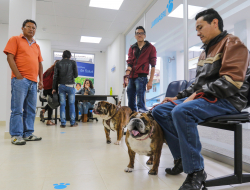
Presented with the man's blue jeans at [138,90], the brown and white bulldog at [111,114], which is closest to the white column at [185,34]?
the man's blue jeans at [138,90]

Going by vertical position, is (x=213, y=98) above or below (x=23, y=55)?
below

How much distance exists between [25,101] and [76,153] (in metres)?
1.17

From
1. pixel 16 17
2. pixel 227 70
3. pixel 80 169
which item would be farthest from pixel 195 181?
pixel 16 17

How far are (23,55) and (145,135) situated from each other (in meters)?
2.08

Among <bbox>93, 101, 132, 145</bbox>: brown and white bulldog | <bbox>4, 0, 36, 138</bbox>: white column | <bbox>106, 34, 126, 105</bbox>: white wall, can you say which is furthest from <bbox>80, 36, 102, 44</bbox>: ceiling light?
<bbox>93, 101, 132, 145</bbox>: brown and white bulldog

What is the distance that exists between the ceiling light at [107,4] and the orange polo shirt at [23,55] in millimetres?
2315

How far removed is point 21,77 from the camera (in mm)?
2574

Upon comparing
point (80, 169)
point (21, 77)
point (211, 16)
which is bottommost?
point (80, 169)

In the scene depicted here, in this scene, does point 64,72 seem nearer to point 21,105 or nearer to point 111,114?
point 21,105

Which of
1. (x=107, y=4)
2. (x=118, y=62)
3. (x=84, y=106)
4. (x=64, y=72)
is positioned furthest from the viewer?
(x=118, y=62)

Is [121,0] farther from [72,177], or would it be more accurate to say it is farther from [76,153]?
[72,177]

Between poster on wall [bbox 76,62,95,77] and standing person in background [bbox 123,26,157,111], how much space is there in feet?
19.5

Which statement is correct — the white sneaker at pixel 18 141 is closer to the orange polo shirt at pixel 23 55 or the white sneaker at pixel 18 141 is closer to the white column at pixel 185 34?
the orange polo shirt at pixel 23 55

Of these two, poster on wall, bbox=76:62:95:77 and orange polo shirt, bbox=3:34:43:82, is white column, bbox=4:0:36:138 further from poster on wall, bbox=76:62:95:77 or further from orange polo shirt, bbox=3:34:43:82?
poster on wall, bbox=76:62:95:77
